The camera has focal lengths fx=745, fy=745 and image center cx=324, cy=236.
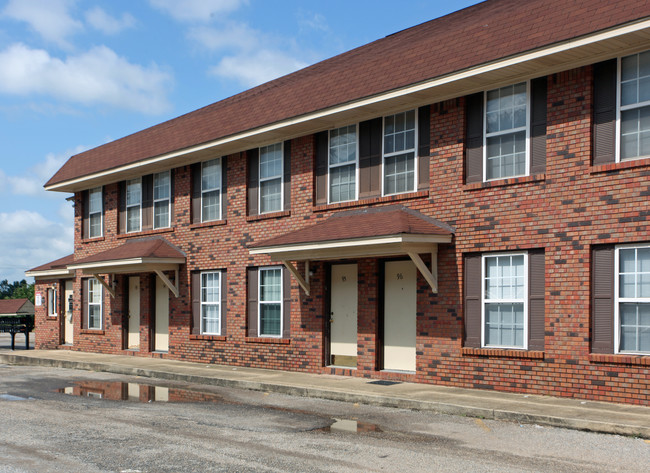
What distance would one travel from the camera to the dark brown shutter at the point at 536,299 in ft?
41.7

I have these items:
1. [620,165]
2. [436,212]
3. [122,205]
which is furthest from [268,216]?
[620,165]

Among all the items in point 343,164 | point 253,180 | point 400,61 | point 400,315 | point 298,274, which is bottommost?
point 400,315

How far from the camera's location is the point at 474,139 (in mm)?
13828

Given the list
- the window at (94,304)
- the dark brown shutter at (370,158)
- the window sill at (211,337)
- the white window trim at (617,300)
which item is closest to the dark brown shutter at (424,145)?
the dark brown shutter at (370,158)

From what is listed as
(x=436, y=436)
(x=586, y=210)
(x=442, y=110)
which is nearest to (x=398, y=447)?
(x=436, y=436)

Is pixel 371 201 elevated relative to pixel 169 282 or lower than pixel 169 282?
elevated

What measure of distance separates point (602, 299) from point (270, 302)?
836 cm

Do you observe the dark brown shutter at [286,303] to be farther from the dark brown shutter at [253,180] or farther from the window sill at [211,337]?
the window sill at [211,337]

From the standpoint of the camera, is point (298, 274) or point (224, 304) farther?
point (224, 304)

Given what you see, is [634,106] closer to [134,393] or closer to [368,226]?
[368,226]

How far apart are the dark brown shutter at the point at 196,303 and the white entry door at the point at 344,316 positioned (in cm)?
505

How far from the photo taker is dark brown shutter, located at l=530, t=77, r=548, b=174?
12.8 meters

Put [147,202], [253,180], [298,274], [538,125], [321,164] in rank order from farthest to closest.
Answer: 1. [147,202]
2. [253,180]
3. [321,164]
4. [298,274]
5. [538,125]

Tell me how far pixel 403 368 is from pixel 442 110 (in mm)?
5181
